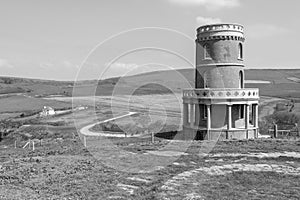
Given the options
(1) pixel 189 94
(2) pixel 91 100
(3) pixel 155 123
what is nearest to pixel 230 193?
(1) pixel 189 94

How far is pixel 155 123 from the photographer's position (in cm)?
5184

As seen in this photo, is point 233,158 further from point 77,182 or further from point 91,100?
point 91,100

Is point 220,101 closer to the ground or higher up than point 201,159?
higher up

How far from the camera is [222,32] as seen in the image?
34500mm

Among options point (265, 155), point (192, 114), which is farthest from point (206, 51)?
point (265, 155)

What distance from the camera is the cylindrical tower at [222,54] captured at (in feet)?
114

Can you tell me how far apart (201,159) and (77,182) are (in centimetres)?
821

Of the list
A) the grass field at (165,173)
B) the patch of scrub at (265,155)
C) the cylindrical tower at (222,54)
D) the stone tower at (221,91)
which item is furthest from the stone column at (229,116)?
the patch of scrub at (265,155)

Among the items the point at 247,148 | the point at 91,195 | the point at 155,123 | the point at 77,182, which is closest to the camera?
the point at 91,195

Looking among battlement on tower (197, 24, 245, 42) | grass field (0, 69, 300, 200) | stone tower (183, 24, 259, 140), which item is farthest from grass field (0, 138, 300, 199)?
battlement on tower (197, 24, 245, 42)

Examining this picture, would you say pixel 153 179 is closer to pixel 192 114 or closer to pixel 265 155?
pixel 265 155

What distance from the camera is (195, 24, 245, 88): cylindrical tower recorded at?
114 feet

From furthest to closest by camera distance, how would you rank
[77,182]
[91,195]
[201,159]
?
[201,159], [77,182], [91,195]

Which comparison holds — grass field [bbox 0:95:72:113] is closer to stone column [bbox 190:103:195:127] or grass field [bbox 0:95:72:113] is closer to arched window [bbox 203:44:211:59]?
stone column [bbox 190:103:195:127]
